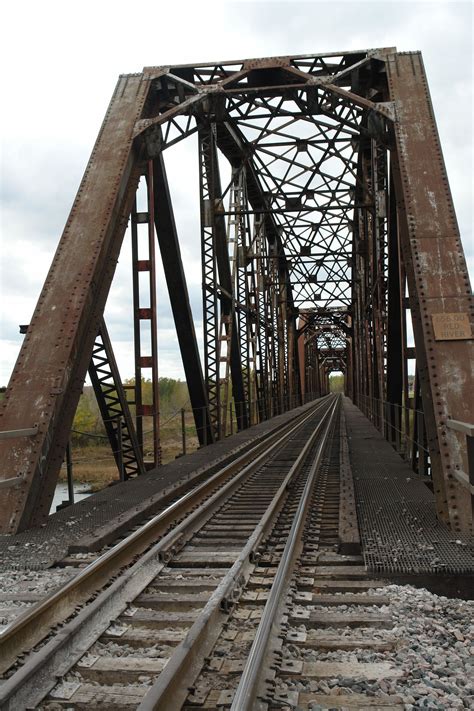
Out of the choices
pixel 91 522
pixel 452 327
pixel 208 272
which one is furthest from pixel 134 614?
pixel 208 272

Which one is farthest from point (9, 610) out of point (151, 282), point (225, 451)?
point (225, 451)

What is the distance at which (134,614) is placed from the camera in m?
3.79

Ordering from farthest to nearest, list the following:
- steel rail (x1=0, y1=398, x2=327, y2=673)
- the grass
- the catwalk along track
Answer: the grass, steel rail (x1=0, y1=398, x2=327, y2=673), the catwalk along track

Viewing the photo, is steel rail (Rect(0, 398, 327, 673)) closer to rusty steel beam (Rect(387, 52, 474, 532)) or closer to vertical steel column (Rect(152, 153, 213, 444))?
rusty steel beam (Rect(387, 52, 474, 532))

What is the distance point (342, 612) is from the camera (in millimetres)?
3832

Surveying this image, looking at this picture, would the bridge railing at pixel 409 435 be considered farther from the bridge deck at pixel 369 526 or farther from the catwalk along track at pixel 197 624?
the catwalk along track at pixel 197 624

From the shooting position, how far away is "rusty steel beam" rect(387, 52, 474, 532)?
5.77 meters

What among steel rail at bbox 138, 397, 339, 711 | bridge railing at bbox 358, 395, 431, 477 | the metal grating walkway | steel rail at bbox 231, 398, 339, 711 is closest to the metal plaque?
bridge railing at bbox 358, 395, 431, 477

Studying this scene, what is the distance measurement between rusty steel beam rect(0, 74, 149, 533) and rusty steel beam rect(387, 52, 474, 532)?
381 centimetres

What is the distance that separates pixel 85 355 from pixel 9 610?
396 centimetres

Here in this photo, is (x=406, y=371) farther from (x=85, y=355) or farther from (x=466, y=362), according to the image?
(x=85, y=355)

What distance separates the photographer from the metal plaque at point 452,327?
6.23m

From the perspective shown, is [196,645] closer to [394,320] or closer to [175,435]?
[394,320]

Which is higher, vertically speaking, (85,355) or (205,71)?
(205,71)
